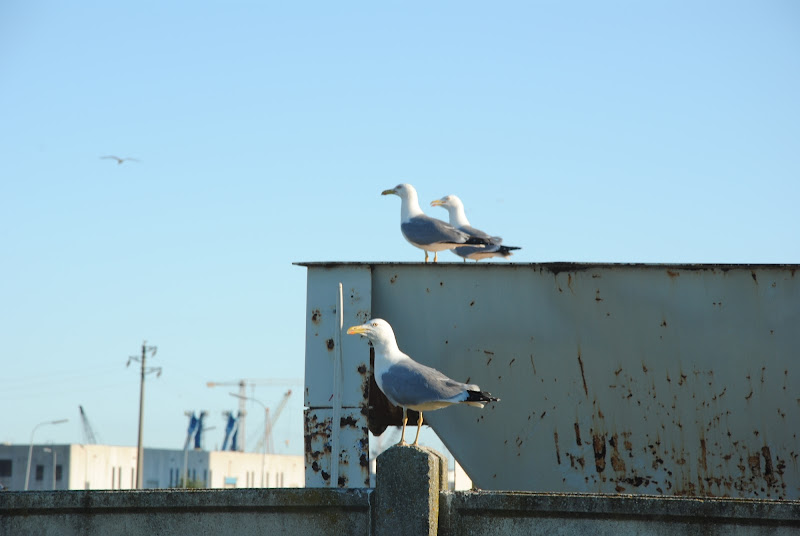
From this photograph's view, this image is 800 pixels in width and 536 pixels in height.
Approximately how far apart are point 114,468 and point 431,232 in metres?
76.2

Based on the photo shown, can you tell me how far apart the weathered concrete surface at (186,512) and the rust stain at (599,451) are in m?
3.36

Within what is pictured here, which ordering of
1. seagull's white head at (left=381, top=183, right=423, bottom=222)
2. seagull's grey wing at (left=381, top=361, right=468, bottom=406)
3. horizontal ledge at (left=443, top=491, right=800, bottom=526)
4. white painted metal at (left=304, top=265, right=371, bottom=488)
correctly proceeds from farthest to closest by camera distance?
seagull's white head at (left=381, top=183, right=423, bottom=222)
white painted metal at (left=304, top=265, right=371, bottom=488)
seagull's grey wing at (left=381, top=361, right=468, bottom=406)
horizontal ledge at (left=443, top=491, right=800, bottom=526)

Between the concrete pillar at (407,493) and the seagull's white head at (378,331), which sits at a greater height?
the seagull's white head at (378,331)

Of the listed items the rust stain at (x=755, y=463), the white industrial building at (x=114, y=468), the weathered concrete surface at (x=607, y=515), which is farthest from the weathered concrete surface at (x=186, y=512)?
the white industrial building at (x=114, y=468)

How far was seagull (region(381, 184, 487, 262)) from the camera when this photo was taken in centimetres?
1454

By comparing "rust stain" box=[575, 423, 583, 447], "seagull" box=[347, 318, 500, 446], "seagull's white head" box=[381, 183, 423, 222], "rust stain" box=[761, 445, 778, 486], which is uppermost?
"seagull's white head" box=[381, 183, 423, 222]

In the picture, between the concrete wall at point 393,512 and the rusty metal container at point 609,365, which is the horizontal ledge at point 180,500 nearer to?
the concrete wall at point 393,512

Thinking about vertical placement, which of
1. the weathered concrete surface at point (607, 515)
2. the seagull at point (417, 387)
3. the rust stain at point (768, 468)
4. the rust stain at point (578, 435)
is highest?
the seagull at point (417, 387)

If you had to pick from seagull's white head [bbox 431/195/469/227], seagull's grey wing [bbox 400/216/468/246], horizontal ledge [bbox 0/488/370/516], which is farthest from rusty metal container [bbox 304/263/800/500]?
seagull's white head [bbox 431/195/469/227]

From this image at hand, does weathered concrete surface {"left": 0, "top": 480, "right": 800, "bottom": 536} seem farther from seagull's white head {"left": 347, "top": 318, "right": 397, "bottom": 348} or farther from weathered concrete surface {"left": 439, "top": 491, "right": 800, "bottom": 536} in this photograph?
seagull's white head {"left": 347, "top": 318, "right": 397, "bottom": 348}

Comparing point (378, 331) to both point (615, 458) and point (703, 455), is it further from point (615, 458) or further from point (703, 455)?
point (703, 455)

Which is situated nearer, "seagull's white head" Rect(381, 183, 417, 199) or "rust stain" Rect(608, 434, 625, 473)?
"rust stain" Rect(608, 434, 625, 473)

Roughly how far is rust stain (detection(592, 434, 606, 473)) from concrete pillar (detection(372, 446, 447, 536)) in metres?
3.18

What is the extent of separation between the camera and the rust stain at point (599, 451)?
10.5 metres
